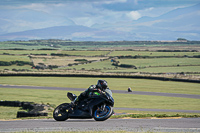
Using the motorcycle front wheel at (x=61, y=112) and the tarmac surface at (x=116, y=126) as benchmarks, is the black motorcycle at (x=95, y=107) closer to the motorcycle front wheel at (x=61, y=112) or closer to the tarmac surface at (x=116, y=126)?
the motorcycle front wheel at (x=61, y=112)

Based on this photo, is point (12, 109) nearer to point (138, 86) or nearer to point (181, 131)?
point (181, 131)

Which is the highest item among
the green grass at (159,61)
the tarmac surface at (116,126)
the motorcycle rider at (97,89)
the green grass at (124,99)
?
the motorcycle rider at (97,89)

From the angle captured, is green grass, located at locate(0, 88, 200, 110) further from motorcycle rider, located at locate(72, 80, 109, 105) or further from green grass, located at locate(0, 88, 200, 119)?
motorcycle rider, located at locate(72, 80, 109, 105)

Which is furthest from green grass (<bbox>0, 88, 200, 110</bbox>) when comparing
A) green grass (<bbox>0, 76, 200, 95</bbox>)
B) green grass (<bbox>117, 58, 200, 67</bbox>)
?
green grass (<bbox>117, 58, 200, 67</bbox>)

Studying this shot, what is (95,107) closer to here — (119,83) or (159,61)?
(119,83)

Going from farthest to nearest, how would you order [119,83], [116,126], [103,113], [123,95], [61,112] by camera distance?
1. [119,83]
2. [123,95]
3. [61,112]
4. [116,126]
5. [103,113]

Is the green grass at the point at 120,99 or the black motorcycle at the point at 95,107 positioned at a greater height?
the black motorcycle at the point at 95,107

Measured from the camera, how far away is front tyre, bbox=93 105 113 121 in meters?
14.2

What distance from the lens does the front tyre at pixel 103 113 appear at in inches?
559

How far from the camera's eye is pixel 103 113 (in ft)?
47.2

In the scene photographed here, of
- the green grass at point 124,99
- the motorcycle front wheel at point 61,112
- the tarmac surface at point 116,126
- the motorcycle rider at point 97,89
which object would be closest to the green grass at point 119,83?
the green grass at point 124,99

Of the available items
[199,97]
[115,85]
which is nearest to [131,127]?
[199,97]

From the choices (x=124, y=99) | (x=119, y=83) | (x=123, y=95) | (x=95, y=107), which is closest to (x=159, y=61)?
(x=119, y=83)

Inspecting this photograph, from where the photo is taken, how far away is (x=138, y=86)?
55.9 meters
